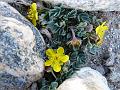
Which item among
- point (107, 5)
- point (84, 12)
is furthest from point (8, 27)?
point (107, 5)

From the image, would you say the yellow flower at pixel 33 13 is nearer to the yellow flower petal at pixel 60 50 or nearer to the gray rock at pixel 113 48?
the yellow flower petal at pixel 60 50

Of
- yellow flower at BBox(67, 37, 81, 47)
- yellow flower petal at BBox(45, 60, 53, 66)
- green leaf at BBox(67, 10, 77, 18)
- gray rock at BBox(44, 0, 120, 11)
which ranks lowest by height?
yellow flower petal at BBox(45, 60, 53, 66)

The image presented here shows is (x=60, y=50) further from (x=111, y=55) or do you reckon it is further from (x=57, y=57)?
(x=111, y=55)

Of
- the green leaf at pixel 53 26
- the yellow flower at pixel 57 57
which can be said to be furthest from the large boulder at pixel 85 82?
the green leaf at pixel 53 26

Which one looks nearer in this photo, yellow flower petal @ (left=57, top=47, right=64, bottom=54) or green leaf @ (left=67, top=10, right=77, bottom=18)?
yellow flower petal @ (left=57, top=47, right=64, bottom=54)

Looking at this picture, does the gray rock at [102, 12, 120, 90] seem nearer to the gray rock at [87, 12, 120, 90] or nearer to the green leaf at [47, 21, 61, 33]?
the gray rock at [87, 12, 120, 90]

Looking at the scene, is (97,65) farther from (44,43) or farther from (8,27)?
(8,27)

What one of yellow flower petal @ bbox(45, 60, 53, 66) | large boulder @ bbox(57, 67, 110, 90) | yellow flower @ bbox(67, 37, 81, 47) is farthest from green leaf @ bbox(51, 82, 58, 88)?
yellow flower @ bbox(67, 37, 81, 47)
